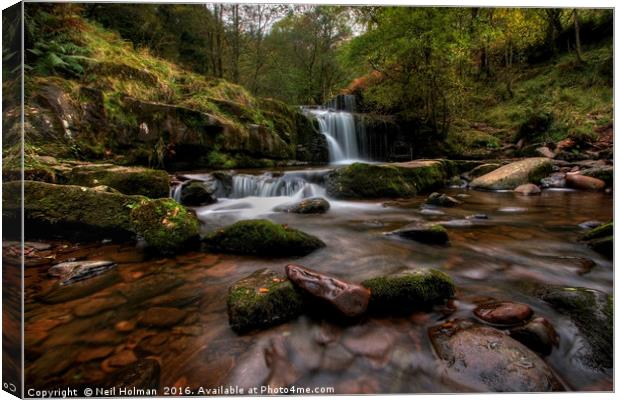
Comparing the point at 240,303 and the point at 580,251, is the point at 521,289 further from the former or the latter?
the point at 240,303

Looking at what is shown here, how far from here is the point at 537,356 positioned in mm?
1376

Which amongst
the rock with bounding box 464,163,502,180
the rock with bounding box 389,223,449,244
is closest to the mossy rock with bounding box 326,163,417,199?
the rock with bounding box 464,163,502,180

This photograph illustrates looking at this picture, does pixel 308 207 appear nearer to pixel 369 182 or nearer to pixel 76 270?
pixel 369 182

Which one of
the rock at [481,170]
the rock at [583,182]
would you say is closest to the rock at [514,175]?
the rock at [481,170]

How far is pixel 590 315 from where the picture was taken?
1.68 meters

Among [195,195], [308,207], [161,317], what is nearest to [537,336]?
[161,317]

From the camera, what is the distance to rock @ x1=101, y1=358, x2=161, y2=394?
4.17 feet

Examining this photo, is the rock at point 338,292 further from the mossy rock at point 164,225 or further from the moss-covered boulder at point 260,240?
the mossy rock at point 164,225

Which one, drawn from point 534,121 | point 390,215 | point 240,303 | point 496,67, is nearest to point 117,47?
point 390,215

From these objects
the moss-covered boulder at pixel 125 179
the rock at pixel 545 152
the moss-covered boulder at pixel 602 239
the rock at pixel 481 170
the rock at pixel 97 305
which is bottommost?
the rock at pixel 97 305

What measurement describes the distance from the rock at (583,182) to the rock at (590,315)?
465 cm

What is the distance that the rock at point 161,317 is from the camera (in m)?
1.76

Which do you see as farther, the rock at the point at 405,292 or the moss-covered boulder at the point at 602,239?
the moss-covered boulder at the point at 602,239

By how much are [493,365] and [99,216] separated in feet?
11.5
